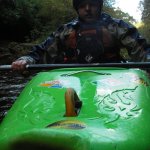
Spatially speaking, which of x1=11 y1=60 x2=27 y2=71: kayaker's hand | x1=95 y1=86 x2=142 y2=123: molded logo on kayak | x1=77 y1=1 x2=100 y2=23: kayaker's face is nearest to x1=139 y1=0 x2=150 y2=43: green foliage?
x1=77 y1=1 x2=100 y2=23: kayaker's face

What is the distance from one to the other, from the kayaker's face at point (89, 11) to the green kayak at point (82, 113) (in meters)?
1.04

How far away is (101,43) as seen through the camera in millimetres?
4188

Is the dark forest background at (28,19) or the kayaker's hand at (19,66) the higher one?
the dark forest background at (28,19)

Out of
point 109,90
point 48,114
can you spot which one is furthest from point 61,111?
point 109,90

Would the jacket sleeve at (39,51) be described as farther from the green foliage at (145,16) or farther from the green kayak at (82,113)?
the green foliage at (145,16)

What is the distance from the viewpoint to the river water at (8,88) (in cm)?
631

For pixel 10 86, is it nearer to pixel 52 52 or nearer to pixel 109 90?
pixel 52 52

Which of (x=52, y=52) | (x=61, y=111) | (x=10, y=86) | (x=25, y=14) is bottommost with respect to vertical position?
(x=10, y=86)

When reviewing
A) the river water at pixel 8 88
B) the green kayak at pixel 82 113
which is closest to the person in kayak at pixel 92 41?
the green kayak at pixel 82 113

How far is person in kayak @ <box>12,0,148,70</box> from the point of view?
4.20m

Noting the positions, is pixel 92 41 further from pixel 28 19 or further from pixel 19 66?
pixel 28 19

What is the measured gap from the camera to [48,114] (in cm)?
246

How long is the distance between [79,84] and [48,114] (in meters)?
0.61

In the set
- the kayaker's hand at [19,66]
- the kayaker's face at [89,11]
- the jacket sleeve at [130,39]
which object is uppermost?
the kayaker's face at [89,11]
